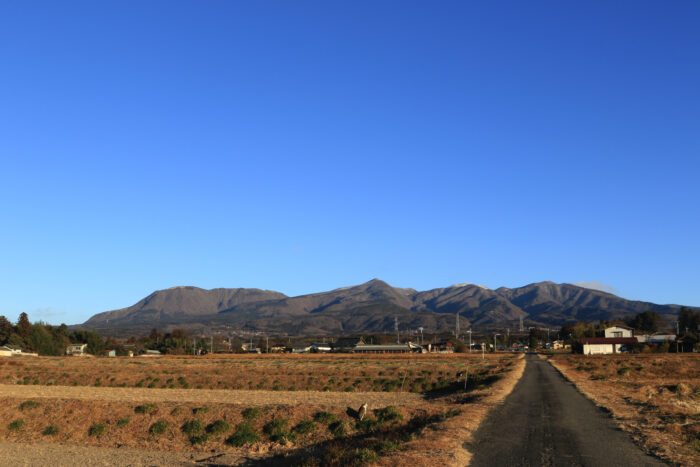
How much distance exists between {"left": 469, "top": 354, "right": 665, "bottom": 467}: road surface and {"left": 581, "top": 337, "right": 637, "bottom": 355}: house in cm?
11327

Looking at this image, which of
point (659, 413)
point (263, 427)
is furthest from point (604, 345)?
point (263, 427)

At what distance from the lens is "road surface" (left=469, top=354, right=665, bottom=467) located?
17.6 m

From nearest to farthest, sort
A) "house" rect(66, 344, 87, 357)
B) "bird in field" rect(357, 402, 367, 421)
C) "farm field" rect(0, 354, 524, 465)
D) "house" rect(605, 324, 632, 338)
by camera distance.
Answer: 1. "farm field" rect(0, 354, 524, 465)
2. "bird in field" rect(357, 402, 367, 421)
3. "house" rect(66, 344, 87, 357)
4. "house" rect(605, 324, 632, 338)

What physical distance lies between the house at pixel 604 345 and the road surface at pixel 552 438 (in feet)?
372

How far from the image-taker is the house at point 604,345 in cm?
13512

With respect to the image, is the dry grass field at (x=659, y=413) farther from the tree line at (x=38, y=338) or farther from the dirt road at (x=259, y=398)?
the tree line at (x=38, y=338)

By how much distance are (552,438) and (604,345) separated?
128329 millimetres

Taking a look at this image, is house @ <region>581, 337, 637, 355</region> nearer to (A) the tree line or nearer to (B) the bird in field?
(B) the bird in field

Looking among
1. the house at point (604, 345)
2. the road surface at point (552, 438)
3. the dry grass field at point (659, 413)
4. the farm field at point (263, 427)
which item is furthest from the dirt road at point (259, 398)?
the house at point (604, 345)

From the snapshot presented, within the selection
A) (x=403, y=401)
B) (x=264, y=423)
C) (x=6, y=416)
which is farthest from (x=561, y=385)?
(x=6, y=416)

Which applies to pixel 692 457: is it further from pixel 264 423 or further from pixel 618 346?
pixel 618 346

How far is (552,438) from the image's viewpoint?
21.2 m

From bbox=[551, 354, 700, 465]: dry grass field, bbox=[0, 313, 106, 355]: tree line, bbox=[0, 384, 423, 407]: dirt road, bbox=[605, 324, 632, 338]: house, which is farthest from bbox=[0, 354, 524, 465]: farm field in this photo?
bbox=[605, 324, 632, 338]: house

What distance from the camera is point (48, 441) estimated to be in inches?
1184
